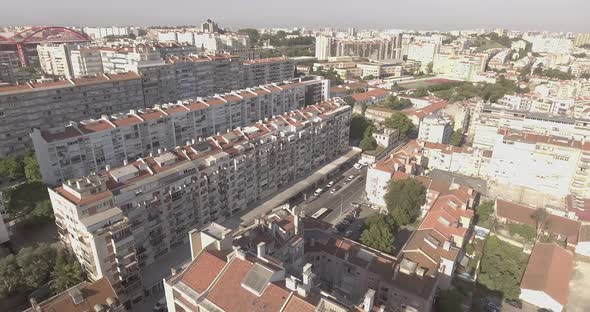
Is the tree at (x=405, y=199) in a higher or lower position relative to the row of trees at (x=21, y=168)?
lower

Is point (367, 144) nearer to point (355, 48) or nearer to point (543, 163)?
point (543, 163)

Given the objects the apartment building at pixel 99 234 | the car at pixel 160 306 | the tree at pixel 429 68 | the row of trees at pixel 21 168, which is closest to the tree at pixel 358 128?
the car at pixel 160 306

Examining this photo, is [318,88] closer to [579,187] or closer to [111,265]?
[579,187]

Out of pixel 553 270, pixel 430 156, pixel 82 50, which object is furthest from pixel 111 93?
pixel 553 270

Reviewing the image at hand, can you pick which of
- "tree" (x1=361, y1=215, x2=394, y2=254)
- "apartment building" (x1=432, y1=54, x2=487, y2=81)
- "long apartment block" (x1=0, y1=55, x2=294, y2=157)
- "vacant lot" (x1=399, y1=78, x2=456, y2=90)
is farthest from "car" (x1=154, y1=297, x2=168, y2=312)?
"apartment building" (x1=432, y1=54, x2=487, y2=81)

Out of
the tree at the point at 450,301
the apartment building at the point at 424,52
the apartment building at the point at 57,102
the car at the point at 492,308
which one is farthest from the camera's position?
the apartment building at the point at 424,52

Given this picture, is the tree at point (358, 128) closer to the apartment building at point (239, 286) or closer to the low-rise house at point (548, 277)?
the low-rise house at point (548, 277)

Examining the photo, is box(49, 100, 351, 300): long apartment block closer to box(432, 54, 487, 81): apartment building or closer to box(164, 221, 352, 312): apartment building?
box(164, 221, 352, 312): apartment building
